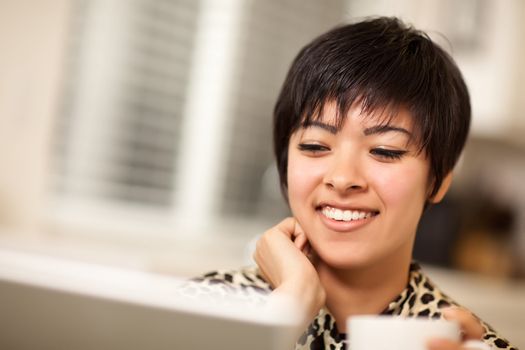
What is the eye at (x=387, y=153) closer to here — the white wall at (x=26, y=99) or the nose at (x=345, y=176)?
the nose at (x=345, y=176)

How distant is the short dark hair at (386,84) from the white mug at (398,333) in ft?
1.46

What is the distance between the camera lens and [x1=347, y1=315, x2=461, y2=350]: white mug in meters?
0.62

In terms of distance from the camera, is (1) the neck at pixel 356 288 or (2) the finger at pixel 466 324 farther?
(1) the neck at pixel 356 288

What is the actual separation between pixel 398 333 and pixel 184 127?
2194 millimetres

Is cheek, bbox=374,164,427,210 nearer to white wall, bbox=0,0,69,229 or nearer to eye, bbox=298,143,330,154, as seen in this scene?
eye, bbox=298,143,330,154

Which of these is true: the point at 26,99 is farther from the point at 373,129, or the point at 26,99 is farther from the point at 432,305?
the point at 432,305

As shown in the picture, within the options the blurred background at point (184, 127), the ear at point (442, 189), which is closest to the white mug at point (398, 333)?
the ear at point (442, 189)

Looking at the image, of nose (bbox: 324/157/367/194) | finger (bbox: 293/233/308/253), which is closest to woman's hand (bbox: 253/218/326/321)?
finger (bbox: 293/233/308/253)

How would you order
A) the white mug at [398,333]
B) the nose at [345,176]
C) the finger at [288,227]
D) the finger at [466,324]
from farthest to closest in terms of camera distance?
the finger at [288,227]
the nose at [345,176]
the finger at [466,324]
the white mug at [398,333]

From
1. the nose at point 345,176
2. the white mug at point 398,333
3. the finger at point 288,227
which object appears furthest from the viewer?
the finger at point 288,227

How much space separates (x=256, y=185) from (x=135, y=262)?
4.10 feet

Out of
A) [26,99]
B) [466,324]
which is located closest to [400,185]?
[466,324]

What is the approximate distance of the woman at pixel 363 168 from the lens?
100 cm

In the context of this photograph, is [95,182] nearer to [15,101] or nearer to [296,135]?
[15,101]
